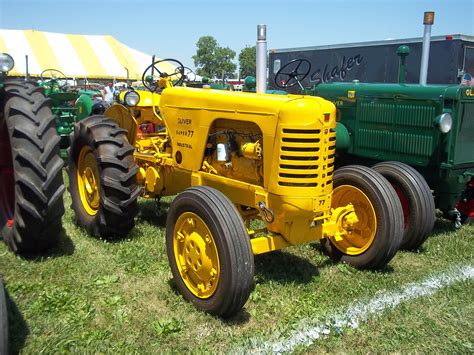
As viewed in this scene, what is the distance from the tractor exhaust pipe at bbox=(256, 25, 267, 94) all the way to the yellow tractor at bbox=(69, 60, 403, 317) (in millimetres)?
485

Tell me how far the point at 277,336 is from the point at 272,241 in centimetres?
67

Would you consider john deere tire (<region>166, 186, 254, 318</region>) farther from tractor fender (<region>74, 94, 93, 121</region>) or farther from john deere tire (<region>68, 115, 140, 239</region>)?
A: tractor fender (<region>74, 94, 93, 121</region>)

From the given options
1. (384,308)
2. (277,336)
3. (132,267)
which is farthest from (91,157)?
(384,308)

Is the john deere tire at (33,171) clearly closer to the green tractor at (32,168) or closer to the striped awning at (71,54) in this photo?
the green tractor at (32,168)

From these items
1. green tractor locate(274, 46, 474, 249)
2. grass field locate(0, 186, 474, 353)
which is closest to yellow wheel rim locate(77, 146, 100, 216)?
grass field locate(0, 186, 474, 353)

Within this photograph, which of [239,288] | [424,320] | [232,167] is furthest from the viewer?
[232,167]

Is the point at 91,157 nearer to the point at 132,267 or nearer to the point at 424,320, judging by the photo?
the point at 132,267

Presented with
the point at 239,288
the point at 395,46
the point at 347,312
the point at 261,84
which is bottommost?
the point at 347,312

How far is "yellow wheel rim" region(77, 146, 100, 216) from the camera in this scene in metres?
4.80

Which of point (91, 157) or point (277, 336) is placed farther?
point (91, 157)

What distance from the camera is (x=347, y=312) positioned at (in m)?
3.24

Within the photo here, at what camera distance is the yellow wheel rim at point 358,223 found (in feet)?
12.8

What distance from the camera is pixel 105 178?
13.9 ft

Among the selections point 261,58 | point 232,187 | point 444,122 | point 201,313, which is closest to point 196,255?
point 201,313
